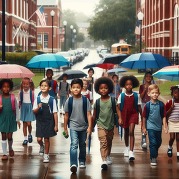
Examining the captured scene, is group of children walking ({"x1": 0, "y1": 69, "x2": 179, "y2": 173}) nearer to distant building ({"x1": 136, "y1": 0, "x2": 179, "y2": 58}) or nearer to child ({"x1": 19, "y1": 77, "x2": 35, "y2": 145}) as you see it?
child ({"x1": 19, "y1": 77, "x2": 35, "y2": 145})

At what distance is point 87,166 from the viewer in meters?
10.3

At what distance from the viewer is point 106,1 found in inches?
5005

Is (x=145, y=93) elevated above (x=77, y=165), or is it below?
above

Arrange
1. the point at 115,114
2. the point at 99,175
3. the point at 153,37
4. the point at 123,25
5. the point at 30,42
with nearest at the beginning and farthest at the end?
the point at 99,175 < the point at 115,114 < the point at 153,37 < the point at 30,42 < the point at 123,25

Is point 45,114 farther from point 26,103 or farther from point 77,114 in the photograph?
point 26,103

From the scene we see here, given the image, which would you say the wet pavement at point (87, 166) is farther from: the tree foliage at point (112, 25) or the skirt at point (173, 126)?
the tree foliage at point (112, 25)

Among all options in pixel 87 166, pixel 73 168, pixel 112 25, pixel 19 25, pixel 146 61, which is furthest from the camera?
pixel 112 25

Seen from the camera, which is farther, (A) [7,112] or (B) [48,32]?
(B) [48,32]

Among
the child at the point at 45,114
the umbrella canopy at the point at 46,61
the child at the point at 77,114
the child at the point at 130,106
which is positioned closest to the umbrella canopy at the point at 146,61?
the umbrella canopy at the point at 46,61

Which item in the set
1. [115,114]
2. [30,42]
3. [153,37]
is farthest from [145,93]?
[30,42]

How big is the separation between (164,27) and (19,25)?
51.5ft

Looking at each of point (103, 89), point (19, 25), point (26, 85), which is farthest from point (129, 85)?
point (19, 25)

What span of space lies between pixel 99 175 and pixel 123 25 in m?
94.7

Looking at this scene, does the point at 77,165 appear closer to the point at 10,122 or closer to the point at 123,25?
the point at 10,122
